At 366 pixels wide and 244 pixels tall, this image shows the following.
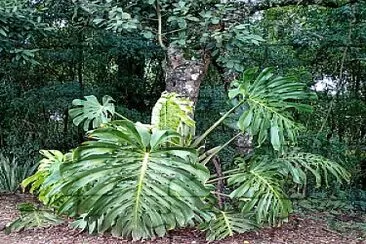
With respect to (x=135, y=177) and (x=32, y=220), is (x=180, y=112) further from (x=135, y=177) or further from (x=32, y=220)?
(x=32, y=220)

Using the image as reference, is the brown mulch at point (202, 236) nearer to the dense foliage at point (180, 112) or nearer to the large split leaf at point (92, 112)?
the dense foliage at point (180, 112)

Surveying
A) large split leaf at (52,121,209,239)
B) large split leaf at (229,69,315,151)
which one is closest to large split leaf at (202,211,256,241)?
large split leaf at (52,121,209,239)

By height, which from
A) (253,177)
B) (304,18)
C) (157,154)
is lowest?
(253,177)

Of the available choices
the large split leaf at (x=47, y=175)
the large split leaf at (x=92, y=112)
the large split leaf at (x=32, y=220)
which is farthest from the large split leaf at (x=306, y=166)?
the large split leaf at (x=32, y=220)

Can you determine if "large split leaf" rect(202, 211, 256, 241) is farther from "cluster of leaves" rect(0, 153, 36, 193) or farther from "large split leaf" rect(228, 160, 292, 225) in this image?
"cluster of leaves" rect(0, 153, 36, 193)

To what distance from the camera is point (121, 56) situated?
4.96 m

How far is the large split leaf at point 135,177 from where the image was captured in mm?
2393

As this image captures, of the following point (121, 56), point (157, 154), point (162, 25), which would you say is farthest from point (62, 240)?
point (121, 56)

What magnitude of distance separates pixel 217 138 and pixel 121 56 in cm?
134

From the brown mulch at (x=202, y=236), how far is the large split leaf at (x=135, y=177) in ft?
1.15

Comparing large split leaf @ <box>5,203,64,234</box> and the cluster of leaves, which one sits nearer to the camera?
large split leaf @ <box>5,203,64,234</box>

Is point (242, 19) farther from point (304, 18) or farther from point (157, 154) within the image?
point (157, 154)

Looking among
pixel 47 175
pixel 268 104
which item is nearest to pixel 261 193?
pixel 268 104

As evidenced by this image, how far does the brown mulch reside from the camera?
2.79m
